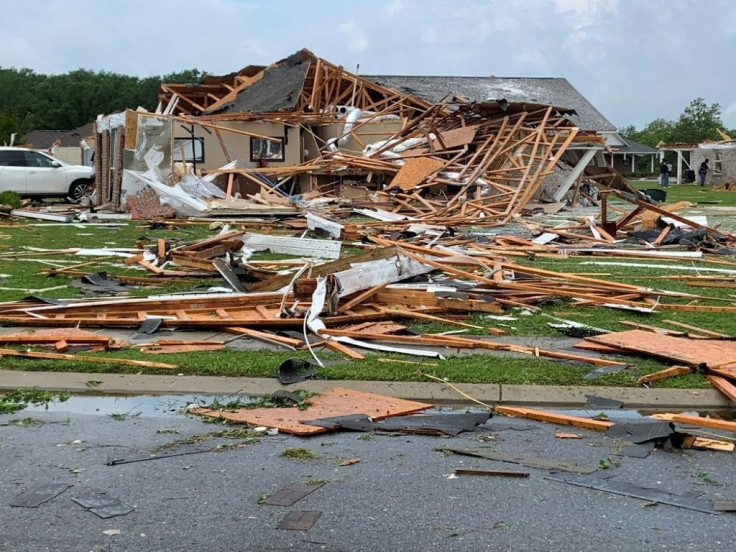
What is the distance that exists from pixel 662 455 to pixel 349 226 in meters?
13.3

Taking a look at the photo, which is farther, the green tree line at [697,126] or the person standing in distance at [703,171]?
the green tree line at [697,126]

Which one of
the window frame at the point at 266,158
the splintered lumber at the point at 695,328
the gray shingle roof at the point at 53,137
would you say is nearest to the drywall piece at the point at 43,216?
the window frame at the point at 266,158

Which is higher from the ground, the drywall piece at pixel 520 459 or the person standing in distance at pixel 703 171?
the person standing in distance at pixel 703 171

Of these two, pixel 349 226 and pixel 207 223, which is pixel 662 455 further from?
pixel 207 223

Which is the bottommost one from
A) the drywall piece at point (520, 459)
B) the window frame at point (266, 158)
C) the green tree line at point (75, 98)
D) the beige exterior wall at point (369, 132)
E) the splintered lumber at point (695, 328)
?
the drywall piece at point (520, 459)

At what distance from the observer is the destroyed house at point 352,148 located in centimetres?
2497

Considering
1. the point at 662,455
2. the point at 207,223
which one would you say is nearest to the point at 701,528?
the point at 662,455

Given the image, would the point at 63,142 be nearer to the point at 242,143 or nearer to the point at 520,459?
the point at 242,143

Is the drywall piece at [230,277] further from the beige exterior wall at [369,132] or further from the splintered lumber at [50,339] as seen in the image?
the beige exterior wall at [369,132]

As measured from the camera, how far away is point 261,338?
812cm

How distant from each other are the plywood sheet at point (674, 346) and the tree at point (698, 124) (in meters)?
77.1

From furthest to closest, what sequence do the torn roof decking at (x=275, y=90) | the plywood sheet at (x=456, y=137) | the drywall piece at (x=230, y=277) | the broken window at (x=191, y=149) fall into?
1. the torn roof decking at (x=275, y=90)
2. the broken window at (x=191, y=149)
3. the plywood sheet at (x=456, y=137)
4. the drywall piece at (x=230, y=277)

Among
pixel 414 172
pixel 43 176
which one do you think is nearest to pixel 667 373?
pixel 414 172

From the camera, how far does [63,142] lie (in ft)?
260
